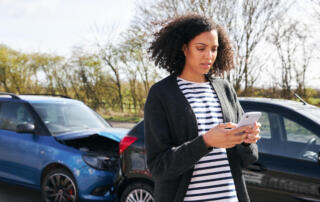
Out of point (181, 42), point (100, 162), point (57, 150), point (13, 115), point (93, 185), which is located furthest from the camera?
point (13, 115)

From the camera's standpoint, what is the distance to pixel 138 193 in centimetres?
379

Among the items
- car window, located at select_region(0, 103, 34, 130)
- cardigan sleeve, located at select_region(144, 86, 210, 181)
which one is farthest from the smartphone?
car window, located at select_region(0, 103, 34, 130)

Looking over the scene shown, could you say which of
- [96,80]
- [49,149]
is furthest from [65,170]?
[96,80]

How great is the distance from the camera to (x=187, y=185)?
5.06ft

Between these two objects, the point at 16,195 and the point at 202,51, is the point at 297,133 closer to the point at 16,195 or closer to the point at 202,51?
the point at 202,51

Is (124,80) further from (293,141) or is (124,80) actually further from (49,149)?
(293,141)

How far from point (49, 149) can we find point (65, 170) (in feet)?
1.27

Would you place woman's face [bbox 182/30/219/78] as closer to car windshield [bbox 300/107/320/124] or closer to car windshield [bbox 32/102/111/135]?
car windshield [bbox 300/107/320/124]

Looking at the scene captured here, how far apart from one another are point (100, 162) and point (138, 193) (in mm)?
721

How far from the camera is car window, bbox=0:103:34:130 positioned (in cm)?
495

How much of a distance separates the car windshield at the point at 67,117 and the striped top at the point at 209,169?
347cm

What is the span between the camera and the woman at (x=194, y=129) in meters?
1.43

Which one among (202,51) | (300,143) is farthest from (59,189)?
(202,51)

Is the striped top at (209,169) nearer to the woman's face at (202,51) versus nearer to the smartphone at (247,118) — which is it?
the woman's face at (202,51)
